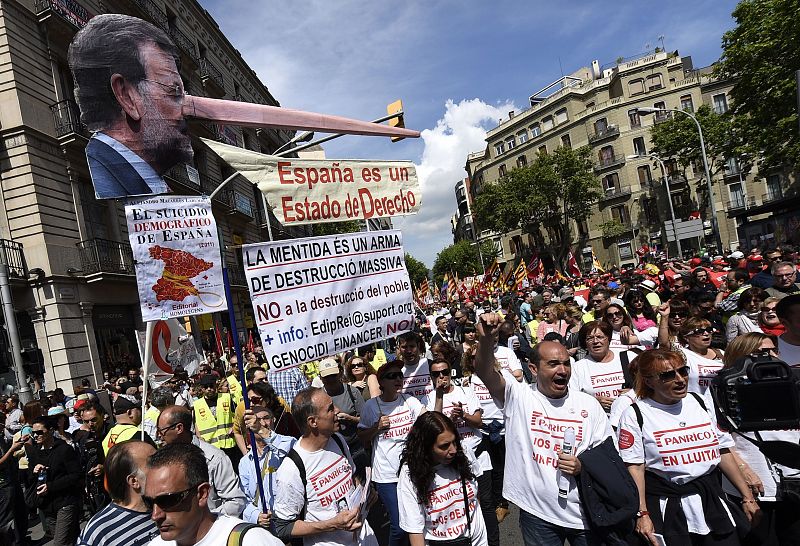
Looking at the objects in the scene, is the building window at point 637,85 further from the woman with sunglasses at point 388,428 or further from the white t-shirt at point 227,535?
the white t-shirt at point 227,535

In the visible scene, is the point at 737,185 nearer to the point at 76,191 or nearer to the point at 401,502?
the point at 76,191

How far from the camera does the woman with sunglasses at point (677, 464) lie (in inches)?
118

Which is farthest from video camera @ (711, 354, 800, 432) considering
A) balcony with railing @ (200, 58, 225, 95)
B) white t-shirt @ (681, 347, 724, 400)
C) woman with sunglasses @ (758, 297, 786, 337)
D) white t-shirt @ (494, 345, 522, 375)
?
balcony with railing @ (200, 58, 225, 95)

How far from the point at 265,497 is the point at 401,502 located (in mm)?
1008

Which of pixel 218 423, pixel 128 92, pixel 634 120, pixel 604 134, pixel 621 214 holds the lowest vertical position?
pixel 218 423

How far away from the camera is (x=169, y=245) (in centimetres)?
400

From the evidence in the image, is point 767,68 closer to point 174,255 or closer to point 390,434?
point 390,434

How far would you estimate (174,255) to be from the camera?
402cm

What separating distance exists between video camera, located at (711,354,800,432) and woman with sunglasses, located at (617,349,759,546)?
0.41 m

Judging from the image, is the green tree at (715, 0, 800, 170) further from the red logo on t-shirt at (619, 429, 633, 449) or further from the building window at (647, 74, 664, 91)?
the building window at (647, 74, 664, 91)

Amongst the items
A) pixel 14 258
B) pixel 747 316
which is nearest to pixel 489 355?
pixel 747 316

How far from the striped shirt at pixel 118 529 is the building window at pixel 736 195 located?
52.2 meters

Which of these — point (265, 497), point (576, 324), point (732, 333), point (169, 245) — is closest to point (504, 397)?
point (265, 497)

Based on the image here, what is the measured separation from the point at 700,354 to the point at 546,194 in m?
45.9
